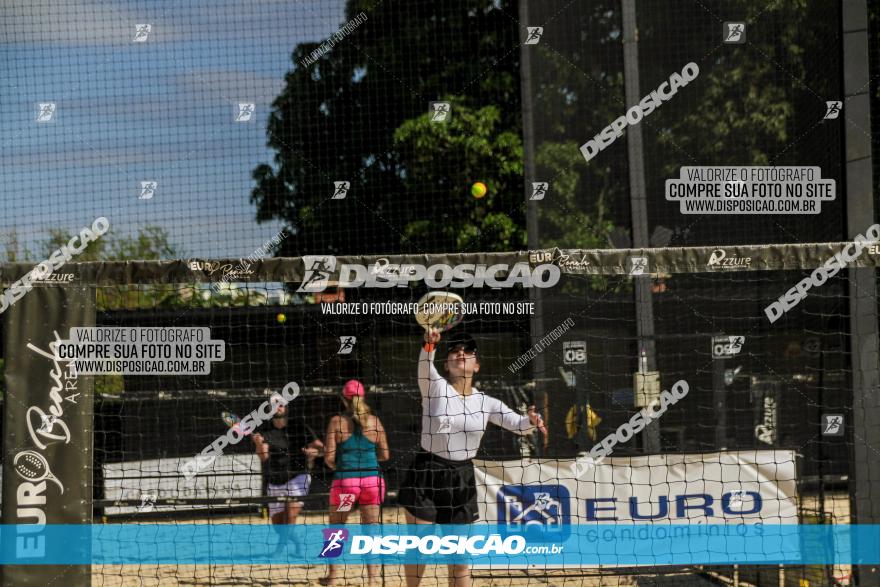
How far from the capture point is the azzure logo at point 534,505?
552 cm

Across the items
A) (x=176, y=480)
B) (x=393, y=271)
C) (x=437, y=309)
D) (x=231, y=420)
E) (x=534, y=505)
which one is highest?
(x=393, y=271)

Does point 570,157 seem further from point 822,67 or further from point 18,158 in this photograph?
point 18,158

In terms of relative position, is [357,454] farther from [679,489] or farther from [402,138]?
[402,138]

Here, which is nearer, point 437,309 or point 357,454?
point 437,309

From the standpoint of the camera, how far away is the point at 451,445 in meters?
5.11

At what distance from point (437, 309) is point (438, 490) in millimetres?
1062

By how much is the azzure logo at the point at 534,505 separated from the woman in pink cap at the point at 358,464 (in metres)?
1.00

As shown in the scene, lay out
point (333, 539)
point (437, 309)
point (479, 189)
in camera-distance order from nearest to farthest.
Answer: point (437, 309), point (333, 539), point (479, 189)

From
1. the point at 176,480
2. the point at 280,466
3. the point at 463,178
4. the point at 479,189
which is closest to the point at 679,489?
the point at 280,466

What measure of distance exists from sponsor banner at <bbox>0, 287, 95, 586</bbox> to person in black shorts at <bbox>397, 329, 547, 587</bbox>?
1778mm

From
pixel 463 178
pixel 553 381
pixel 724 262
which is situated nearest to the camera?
pixel 724 262

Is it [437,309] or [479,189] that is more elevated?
[479,189]

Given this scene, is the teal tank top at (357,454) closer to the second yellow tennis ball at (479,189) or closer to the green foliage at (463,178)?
the second yellow tennis ball at (479,189)

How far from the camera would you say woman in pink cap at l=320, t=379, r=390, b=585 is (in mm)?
6230
